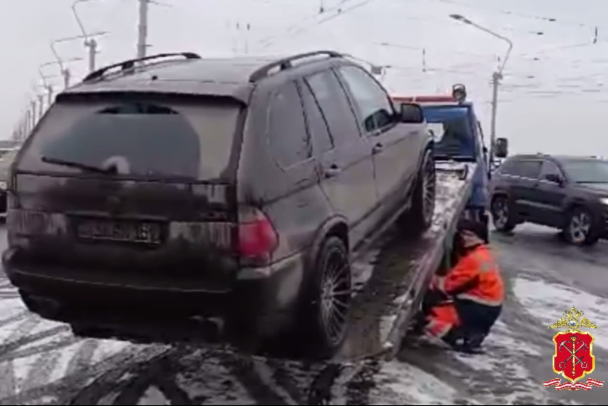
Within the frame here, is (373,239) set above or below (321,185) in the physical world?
below

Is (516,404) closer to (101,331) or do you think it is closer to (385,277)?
(385,277)

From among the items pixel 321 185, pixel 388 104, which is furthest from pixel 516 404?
pixel 388 104

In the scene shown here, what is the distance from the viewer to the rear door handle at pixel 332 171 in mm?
5215

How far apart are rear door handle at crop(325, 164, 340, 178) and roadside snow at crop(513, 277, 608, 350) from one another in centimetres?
366

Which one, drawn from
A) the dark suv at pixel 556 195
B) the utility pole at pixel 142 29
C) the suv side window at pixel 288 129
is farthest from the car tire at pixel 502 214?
the suv side window at pixel 288 129

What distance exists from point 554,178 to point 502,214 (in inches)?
63.6

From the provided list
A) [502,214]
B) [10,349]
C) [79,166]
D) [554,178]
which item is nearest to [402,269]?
[79,166]

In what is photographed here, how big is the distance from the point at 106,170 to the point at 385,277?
2.41 m

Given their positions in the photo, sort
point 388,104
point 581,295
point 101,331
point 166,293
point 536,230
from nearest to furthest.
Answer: point 166,293 → point 101,331 → point 388,104 → point 581,295 → point 536,230

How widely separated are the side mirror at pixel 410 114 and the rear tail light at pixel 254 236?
10.1 feet

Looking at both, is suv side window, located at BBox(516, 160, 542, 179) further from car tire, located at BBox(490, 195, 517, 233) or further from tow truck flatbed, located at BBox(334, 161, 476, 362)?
tow truck flatbed, located at BBox(334, 161, 476, 362)

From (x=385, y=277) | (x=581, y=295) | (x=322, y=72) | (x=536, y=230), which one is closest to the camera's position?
(x=322, y=72)

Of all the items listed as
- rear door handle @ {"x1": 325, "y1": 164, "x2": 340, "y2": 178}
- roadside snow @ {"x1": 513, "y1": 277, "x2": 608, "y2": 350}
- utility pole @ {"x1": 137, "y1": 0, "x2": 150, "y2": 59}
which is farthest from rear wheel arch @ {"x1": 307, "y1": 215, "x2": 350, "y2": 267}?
utility pole @ {"x1": 137, "y1": 0, "x2": 150, "y2": 59}

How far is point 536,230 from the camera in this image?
18.6 meters
